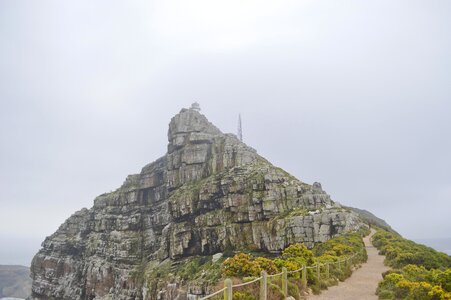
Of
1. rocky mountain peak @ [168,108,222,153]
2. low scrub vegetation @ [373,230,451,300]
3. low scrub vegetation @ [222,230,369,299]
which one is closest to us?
low scrub vegetation @ [373,230,451,300]

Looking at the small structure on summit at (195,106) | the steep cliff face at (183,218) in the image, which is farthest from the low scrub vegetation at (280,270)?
the small structure on summit at (195,106)

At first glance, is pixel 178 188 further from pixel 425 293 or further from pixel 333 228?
pixel 425 293

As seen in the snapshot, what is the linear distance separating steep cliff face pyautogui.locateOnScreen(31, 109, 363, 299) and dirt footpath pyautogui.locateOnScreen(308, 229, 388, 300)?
1015 inches

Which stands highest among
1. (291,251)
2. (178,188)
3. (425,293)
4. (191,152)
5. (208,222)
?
(191,152)

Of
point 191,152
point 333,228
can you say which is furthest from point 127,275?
point 333,228

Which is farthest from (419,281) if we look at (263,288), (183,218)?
(183,218)

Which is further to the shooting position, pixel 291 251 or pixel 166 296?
pixel 166 296

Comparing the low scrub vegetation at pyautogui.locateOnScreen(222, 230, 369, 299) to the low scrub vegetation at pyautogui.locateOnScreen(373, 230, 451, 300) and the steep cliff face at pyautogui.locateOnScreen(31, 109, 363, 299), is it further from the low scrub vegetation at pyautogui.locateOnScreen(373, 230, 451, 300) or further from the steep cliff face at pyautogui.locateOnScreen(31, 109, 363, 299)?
the steep cliff face at pyautogui.locateOnScreen(31, 109, 363, 299)

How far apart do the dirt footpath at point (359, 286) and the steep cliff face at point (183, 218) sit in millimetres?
25790

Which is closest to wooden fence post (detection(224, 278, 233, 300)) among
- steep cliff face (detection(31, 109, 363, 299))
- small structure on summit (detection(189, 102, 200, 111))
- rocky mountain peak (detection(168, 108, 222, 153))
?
steep cliff face (detection(31, 109, 363, 299))

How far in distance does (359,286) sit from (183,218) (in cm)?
7860

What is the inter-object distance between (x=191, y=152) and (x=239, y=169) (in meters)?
24.6

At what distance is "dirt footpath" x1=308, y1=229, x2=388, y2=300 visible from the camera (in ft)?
63.3

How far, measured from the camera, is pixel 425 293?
15273 mm
